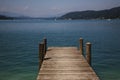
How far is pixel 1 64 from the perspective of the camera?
2080 centimetres

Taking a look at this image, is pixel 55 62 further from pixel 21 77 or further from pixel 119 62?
pixel 119 62

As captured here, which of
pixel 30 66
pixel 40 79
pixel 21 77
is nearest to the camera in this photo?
pixel 40 79

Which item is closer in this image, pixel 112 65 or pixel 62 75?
pixel 62 75

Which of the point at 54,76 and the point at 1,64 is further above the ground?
the point at 54,76

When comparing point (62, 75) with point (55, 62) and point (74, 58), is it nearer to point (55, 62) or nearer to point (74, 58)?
point (55, 62)

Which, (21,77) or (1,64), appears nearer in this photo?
(21,77)

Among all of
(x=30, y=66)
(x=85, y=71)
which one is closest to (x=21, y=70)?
(x=30, y=66)

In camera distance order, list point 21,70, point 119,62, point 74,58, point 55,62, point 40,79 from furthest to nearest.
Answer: point 119,62, point 21,70, point 74,58, point 55,62, point 40,79

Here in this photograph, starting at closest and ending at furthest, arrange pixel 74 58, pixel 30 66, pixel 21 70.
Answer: pixel 74 58 → pixel 21 70 → pixel 30 66

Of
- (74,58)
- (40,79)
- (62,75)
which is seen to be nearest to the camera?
(40,79)

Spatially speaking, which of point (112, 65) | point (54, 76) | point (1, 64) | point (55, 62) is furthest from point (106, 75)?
point (1, 64)

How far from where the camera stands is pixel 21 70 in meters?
18.2

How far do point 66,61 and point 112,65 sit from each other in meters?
9.15

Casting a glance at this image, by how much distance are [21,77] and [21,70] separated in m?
2.48
